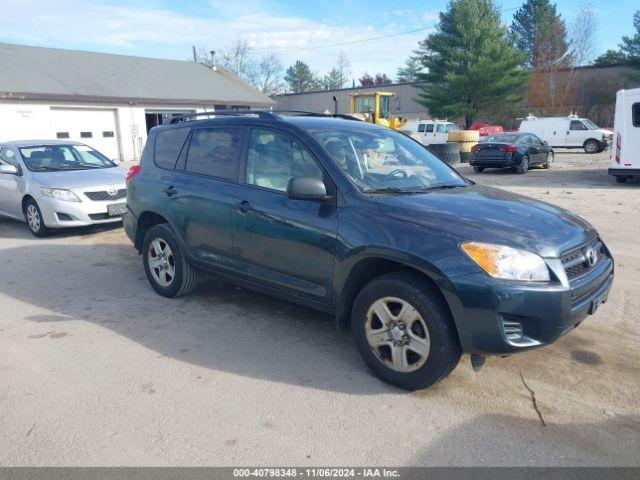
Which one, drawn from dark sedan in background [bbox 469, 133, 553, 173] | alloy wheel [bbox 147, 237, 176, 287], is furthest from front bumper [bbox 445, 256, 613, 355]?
dark sedan in background [bbox 469, 133, 553, 173]

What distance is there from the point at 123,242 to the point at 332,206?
5555mm

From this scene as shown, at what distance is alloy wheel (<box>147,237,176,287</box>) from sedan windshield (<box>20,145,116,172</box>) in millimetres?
4856

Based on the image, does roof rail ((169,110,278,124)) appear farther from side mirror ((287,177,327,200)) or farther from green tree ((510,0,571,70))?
green tree ((510,0,571,70))

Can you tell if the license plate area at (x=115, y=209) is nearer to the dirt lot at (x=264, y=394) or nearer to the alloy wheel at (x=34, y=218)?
the alloy wheel at (x=34, y=218)

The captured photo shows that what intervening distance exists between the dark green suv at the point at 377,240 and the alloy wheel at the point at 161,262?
0.03 metres

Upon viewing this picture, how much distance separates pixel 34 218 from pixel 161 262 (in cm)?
460

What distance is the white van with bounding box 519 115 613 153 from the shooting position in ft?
93.7

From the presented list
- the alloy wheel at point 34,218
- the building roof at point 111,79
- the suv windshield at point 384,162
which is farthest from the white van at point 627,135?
the building roof at point 111,79

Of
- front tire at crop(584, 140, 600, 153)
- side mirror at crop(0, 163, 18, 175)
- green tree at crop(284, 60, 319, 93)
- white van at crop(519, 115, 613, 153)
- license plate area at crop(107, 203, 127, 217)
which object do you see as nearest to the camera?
license plate area at crop(107, 203, 127, 217)

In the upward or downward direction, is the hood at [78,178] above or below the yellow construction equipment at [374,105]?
below

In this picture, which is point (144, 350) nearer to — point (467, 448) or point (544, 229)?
point (467, 448)

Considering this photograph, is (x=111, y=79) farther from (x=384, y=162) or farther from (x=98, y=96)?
(x=384, y=162)

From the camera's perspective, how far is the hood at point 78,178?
28.9 ft

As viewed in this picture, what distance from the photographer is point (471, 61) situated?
134ft
